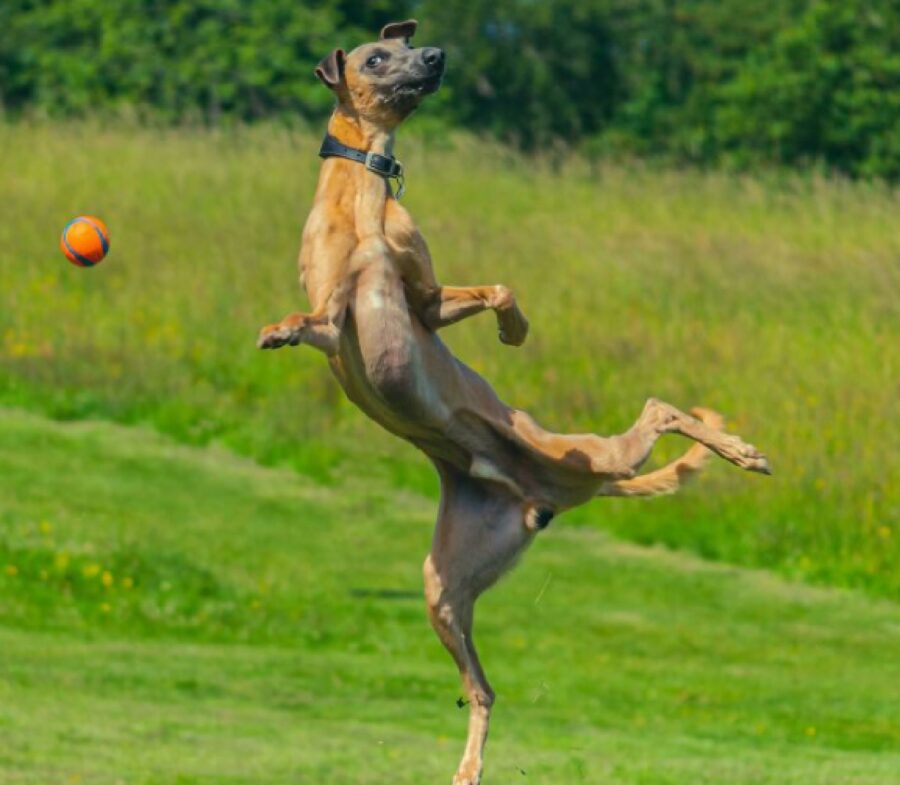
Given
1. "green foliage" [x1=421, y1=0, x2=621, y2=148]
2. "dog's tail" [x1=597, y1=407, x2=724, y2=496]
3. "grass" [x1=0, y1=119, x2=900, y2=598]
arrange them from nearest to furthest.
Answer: "dog's tail" [x1=597, y1=407, x2=724, y2=496] < "grass" [x1=0, y1=119, x2=900, y2=598] < "green foliage" [x1=421, y1=0, x2=621, y2=148]

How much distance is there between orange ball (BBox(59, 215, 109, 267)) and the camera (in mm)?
9531

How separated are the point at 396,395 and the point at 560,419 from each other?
39.3 ft

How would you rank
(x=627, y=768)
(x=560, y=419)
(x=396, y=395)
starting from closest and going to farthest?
(x=396, y=395) → (x=627, y=768) → (x=560, y=419)

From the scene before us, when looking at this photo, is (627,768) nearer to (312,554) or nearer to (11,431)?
(312,554)

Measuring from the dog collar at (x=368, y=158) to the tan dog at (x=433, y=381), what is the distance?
1 centimetres

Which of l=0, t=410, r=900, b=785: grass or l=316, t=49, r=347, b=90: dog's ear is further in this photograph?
l=0, t=410, r=900, b=785: grass

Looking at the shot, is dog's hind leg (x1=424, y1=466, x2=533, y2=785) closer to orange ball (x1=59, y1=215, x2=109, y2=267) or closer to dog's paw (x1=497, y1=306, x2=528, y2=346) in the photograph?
dog's paw (x1=497, y1=306, x2=528, y2=346)

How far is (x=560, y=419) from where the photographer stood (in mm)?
19531

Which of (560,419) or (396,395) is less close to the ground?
(396,395)

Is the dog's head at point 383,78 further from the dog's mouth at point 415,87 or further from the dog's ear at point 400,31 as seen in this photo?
the dog's ear at point 400,31

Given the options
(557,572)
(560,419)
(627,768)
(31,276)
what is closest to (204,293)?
(31,276)

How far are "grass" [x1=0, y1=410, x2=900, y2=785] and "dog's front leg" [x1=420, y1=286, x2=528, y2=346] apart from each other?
361 cm

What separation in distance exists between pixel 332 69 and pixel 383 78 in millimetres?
187

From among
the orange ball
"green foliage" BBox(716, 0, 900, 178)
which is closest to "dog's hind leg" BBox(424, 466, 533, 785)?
the orange ball
